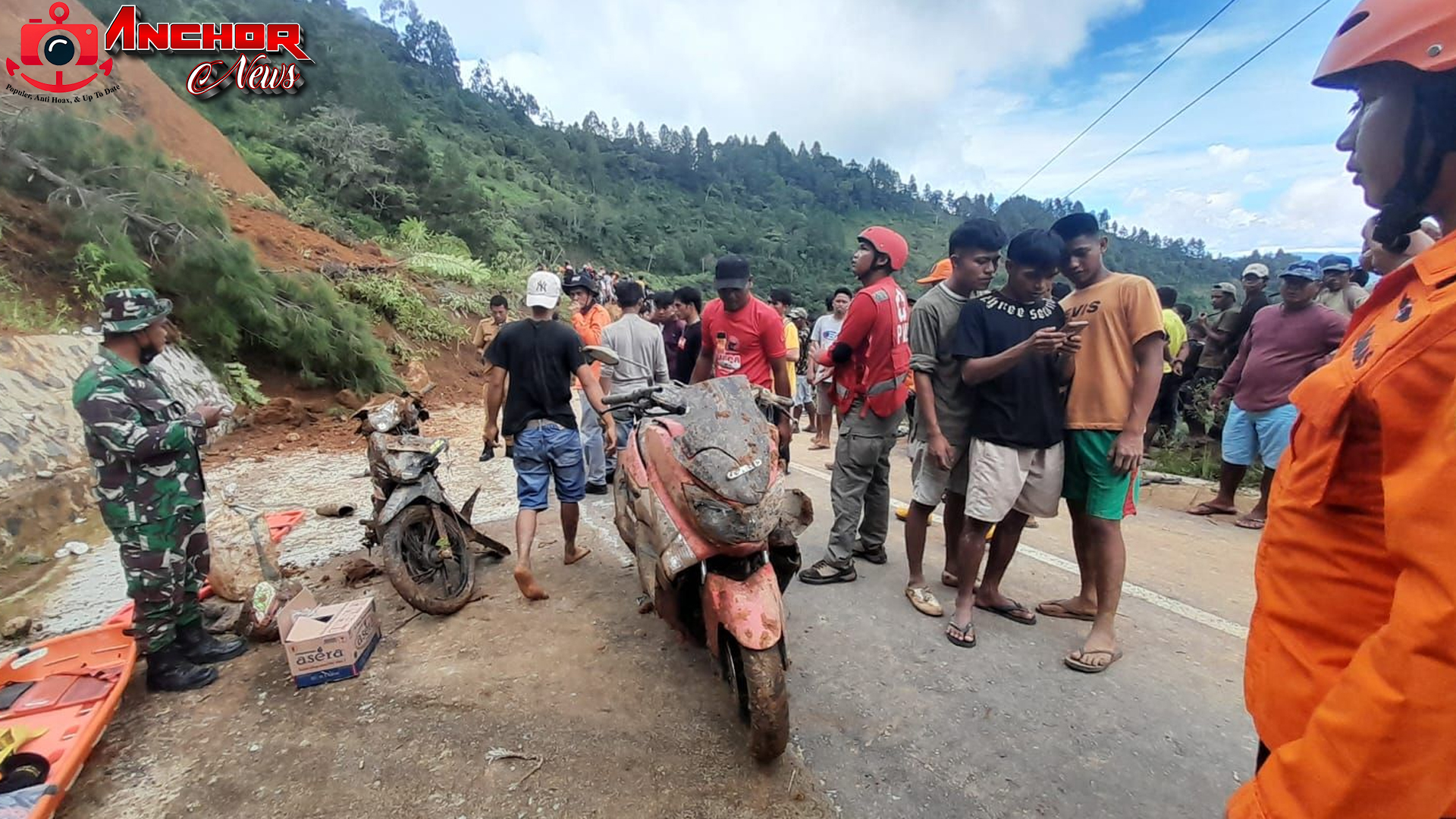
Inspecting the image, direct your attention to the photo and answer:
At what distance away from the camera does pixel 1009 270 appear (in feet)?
9.88

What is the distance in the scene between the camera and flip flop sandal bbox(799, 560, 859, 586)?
3.65 metres

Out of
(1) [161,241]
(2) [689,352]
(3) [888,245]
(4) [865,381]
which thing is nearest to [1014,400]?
(4) [865,381]

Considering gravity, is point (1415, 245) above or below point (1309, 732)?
above

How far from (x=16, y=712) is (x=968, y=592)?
12.9ft

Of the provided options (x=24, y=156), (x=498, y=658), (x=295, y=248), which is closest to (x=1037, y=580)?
(x=498, y=658)

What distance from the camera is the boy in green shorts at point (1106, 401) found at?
2.79 m

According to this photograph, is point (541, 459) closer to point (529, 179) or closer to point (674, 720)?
point (674, 720)

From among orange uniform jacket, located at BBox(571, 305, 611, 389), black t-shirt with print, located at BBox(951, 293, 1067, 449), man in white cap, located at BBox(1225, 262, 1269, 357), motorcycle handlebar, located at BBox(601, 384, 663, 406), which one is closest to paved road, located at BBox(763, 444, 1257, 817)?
black t-shirt with print, located at BBox(951, 293, 1067, 449)

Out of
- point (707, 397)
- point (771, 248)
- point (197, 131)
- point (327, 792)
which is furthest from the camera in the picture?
point (771, 248)

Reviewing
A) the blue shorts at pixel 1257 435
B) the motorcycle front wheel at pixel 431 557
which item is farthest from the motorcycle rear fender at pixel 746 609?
the blue shorts at pixel 1257 435

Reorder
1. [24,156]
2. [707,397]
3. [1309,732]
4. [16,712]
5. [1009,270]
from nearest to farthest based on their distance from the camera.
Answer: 1. [1309,732]
2. [16,712]
3. [707,397]
4. [1009,270]
5. [24,156]

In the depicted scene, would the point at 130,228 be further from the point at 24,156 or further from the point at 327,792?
the point at 327,792

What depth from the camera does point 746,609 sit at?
86.6 inches

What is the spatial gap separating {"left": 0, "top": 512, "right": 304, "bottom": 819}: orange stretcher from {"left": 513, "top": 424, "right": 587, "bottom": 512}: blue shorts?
1.83 metres
